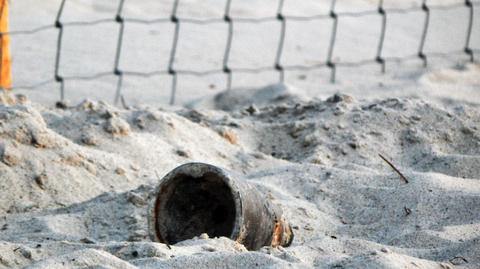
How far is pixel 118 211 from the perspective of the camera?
3.45 meters

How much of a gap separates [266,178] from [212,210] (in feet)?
1.83

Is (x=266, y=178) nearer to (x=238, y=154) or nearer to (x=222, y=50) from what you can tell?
(x=238, y=154)

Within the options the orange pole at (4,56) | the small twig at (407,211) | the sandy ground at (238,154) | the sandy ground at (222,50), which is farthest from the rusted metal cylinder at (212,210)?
the sandy ground at (222,50)

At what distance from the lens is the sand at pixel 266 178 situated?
2838 millimetres

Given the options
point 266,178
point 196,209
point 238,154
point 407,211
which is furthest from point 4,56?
point 407,211

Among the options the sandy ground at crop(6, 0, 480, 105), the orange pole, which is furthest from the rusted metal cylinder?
the sandy ground at crop(6, 0, 480, 105)

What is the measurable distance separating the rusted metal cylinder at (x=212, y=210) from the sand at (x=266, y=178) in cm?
14

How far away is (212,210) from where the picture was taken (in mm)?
3275

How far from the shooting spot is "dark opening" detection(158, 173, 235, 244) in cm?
314

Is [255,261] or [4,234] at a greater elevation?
[255,261]

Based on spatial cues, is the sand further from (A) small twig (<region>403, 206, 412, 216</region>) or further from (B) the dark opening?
(B) the dark opening

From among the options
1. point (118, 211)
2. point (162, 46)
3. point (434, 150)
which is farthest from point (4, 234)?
point (162, 46)

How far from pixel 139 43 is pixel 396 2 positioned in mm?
2272

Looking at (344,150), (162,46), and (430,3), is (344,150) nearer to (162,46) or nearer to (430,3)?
(162,46)
